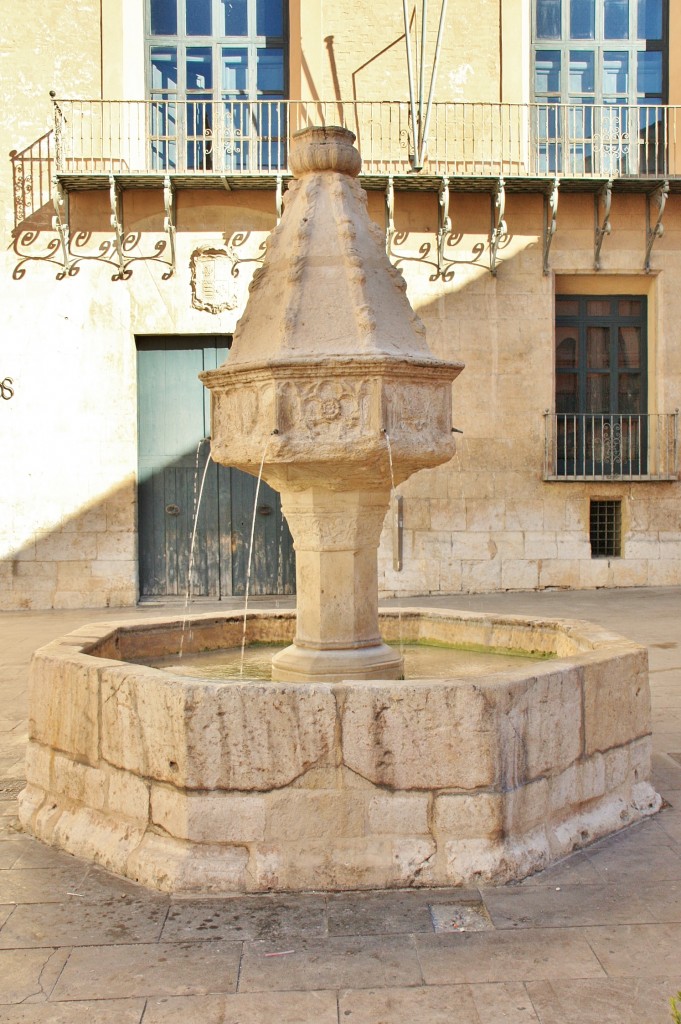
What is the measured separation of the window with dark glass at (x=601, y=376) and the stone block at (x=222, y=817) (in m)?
10.5

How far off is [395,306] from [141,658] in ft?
8.48

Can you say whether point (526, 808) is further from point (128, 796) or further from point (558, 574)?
point (558, 574)

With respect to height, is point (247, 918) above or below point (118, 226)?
below

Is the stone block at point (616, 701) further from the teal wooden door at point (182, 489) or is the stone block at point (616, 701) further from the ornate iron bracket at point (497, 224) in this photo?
the ornate iron bracket at point (497, 224)

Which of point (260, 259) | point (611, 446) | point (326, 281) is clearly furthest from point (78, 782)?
point (611, 446)

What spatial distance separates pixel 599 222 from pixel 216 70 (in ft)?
16.9

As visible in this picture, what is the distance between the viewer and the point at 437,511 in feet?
44.7

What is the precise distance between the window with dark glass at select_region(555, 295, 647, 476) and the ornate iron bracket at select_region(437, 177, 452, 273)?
168 cm

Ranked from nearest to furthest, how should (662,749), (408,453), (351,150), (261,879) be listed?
(261,879)
(408,453)
(351,150)
(662,749)

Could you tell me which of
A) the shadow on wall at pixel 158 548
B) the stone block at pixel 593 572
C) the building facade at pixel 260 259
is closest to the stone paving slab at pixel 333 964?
the building facade at pixel 260 259

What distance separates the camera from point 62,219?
13.3 m

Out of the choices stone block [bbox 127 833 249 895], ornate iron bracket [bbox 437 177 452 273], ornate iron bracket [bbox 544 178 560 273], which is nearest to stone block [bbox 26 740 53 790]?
stone block [bbox 127 833 249 895]

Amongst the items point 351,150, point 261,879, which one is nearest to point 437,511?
point 351,150

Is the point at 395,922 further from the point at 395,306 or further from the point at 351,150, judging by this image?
the point at 351,150
